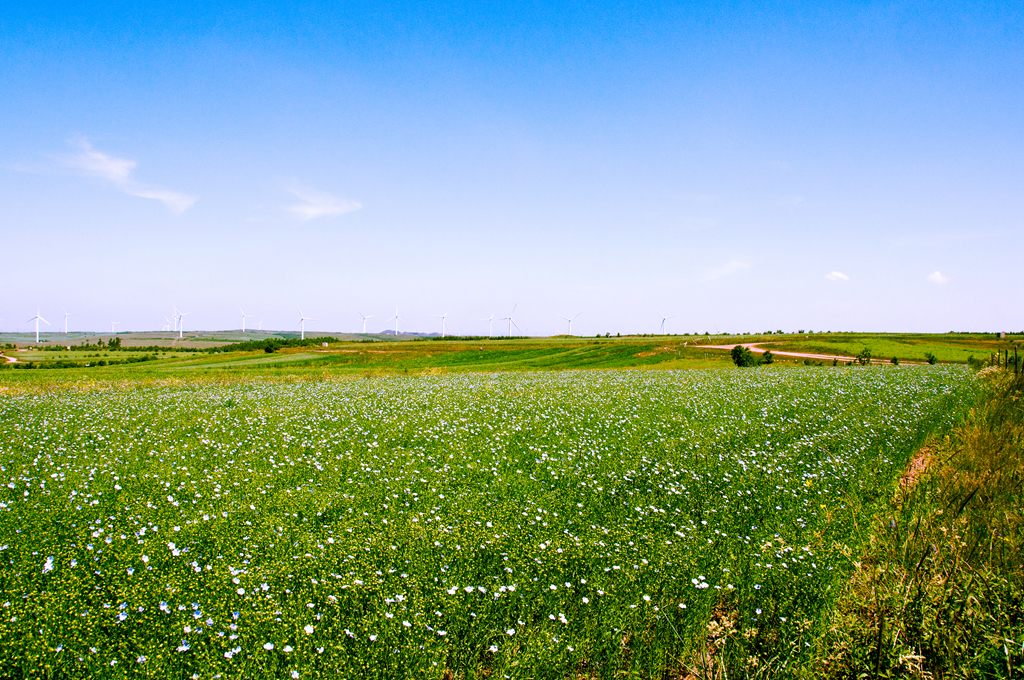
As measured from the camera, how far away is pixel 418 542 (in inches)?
307

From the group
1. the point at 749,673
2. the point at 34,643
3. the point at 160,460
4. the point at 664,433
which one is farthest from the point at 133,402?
the point at 749,673

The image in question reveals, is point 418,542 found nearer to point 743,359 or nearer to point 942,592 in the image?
point 942,592

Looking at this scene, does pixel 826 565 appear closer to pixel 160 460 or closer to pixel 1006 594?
pixel 1006 594

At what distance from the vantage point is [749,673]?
5230 mm

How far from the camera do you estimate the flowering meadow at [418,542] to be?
5590mm

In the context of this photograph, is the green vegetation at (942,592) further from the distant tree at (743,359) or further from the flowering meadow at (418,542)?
the distant tree at (743,359)

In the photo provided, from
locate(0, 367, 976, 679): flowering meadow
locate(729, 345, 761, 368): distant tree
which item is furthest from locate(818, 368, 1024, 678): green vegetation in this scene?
locate(729, 345, 761, 368): distant tree

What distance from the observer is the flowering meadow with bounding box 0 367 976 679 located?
220 inches

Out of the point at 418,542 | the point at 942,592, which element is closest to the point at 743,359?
the point at 418,542

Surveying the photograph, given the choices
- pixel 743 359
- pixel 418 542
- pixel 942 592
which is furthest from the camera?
pixel 743 359

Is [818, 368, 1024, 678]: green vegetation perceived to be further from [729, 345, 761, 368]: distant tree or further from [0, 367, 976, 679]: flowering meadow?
[729, 345, 761, 368]: distant tree

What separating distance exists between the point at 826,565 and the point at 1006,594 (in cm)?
252

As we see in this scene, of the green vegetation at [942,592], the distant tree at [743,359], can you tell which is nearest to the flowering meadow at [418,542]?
the green vegetation at [942,592]

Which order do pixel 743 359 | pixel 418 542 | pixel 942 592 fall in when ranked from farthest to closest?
pixel 743 359
pixel 418 542
pixel 942 592
